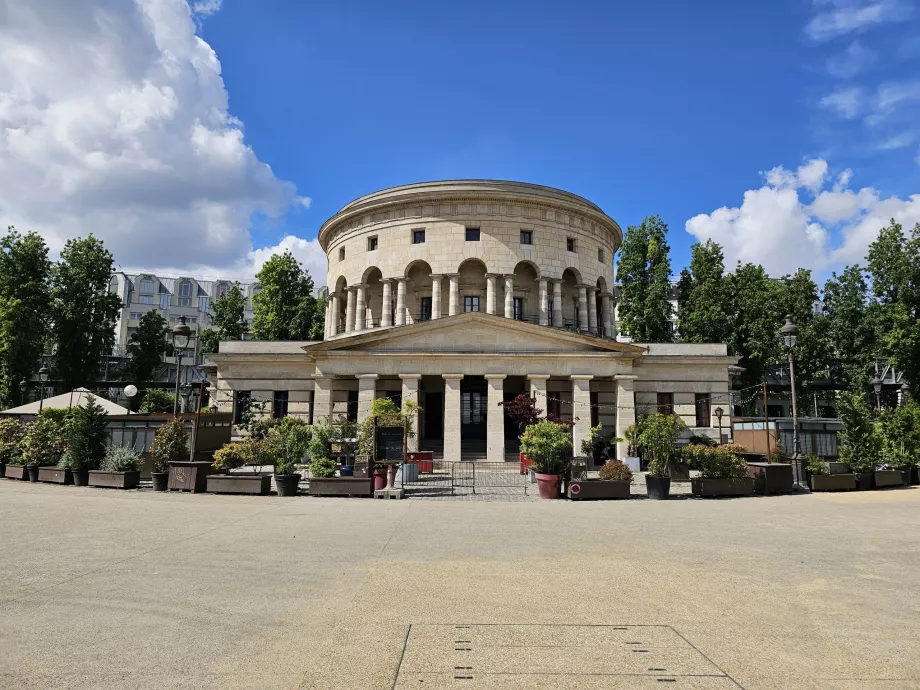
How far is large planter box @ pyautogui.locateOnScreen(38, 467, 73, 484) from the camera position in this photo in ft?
70.5

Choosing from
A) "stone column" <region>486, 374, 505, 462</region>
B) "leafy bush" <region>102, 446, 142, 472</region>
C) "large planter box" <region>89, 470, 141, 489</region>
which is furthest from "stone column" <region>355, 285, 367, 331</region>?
"large planter box" <region>89, 470, 141, 489</region>

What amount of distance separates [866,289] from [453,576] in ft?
192

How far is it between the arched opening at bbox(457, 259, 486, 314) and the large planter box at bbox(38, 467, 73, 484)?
1005 inches

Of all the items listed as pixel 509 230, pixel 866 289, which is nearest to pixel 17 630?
pixel 509 230

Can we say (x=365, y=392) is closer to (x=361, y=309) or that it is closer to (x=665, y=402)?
(x=361, y=309)

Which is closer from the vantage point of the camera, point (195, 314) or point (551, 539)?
point (551, 539)

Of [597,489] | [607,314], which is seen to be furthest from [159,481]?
[607,314]

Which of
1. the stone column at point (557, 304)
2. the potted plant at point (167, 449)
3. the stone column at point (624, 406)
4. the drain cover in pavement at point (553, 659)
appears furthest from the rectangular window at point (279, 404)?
the drain cover in pavement at point (553, 659)

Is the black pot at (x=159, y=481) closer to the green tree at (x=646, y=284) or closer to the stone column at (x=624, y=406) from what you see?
the stone column at (x=624, y=406)

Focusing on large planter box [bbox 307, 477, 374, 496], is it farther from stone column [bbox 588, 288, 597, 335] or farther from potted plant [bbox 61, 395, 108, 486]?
stone column [bbox 588, 288, 597, 335]

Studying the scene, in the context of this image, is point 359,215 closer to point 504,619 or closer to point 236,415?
point 236,415

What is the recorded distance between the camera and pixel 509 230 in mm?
40688

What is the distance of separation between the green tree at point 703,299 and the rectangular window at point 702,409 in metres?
15.9

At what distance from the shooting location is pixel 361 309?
42312 millimetres
